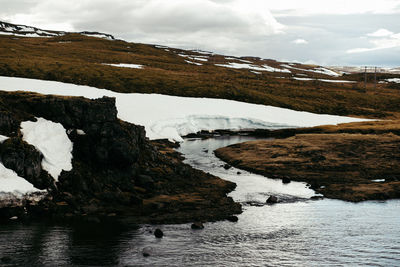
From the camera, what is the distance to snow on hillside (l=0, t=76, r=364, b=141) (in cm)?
10975

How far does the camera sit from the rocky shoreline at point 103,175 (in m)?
45.5

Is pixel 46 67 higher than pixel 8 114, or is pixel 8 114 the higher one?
pixel 46 67

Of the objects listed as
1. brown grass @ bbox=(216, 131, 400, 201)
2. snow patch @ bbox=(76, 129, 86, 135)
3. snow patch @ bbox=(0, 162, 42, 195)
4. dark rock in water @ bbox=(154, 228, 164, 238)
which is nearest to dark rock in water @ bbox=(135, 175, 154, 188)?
snow patch @ bbox=(76, 129, 86, 135)

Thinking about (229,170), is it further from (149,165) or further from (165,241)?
(165,241)

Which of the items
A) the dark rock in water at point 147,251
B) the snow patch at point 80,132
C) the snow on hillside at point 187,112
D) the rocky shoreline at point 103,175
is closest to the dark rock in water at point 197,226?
the rocky shoreline at point 103,175

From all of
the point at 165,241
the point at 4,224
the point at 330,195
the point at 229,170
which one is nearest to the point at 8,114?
the point at 4,224

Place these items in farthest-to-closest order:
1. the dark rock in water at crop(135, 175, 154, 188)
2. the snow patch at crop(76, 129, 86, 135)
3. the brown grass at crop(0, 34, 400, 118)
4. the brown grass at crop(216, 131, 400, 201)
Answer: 1. the brown grass at crop(0, 34, 400, 118)
2. the brown grass at crop(216, 131, 400, 201)
3. the snow patch at crop(76, 129, 86, 135)
4. the dark rock in water at crop(135, 175, 154, 188)

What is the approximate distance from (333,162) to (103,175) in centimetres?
4337

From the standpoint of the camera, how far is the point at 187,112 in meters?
117

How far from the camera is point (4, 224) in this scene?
40.3 m

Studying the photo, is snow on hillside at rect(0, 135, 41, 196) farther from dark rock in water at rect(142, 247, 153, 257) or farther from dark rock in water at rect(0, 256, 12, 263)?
dark rock in water at rect(142, 247, 153, 257)

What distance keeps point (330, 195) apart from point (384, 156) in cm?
2818

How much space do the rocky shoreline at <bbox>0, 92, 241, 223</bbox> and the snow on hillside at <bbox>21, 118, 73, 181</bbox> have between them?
2.75ft

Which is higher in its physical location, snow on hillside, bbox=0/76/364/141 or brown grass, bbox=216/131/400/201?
snow on hillside, bbox=0/76/364/141
